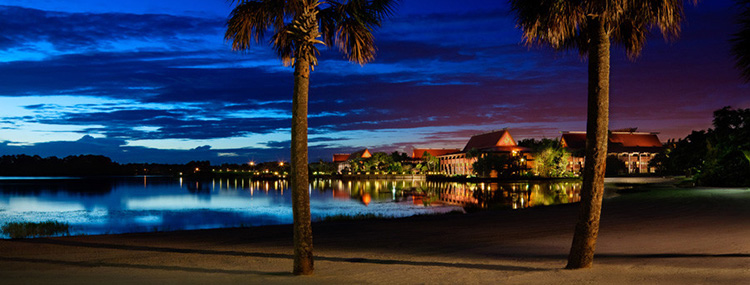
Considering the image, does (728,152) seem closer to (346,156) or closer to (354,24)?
(354,24)

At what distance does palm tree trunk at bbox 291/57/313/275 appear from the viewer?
28.9 feet

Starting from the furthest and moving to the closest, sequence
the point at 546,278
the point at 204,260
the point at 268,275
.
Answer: the point at 204,260 < the point at 268,275 < the point at 546,278

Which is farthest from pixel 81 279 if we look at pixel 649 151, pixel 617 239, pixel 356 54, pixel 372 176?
pixel 649 151

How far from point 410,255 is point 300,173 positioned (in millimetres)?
3522

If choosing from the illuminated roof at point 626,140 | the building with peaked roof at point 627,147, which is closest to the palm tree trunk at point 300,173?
the building with peaked roof at point 627,147

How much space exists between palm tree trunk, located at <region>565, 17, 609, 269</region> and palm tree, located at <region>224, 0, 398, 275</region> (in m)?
3.51

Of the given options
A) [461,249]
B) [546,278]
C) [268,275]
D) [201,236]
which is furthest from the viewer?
[201,236]

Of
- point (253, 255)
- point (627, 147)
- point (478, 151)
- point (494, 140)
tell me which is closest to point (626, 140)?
point (627, 147)

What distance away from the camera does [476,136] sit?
5335 inches

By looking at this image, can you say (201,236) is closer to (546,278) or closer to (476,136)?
(546,278)

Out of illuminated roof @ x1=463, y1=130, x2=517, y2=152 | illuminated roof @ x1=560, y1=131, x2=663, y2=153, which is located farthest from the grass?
illuminated roof @ x1=560, y1=131, x2=663, y2=153

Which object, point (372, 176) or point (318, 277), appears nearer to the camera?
point (318, 277)

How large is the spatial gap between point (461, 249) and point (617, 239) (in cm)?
402

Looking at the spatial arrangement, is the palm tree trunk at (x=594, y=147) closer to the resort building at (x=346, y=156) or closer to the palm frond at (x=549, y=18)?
the palm frond at (x=549, y=18)
